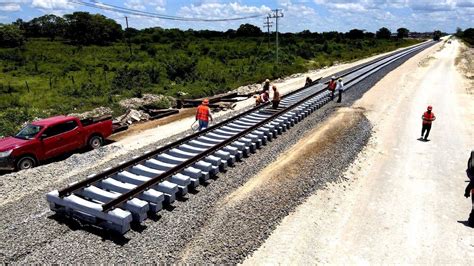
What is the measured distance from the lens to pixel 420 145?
16.0m

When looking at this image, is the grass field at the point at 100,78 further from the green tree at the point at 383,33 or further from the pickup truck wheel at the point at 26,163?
the green tree at the point at 383,33

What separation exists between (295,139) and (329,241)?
24.0ft

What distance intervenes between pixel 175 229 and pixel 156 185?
1.61m

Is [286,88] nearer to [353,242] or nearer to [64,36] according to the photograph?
[353,242]

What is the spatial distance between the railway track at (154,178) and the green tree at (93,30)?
70.9 m

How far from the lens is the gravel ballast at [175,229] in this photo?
7289 millimetres

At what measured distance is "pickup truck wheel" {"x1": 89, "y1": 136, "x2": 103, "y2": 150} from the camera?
1583 centimetres

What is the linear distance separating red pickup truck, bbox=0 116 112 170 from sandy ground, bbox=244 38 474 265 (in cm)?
944

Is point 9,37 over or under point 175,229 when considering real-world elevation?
over

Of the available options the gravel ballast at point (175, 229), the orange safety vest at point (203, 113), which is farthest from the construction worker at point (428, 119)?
the orange safety vest at point (203, 113)

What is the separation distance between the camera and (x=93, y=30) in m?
79.7

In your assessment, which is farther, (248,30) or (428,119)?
(248,30)

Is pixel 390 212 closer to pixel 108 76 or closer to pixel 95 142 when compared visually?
pixel 95 142

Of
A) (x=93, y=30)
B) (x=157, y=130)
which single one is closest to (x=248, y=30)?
(x=93, y=30)
